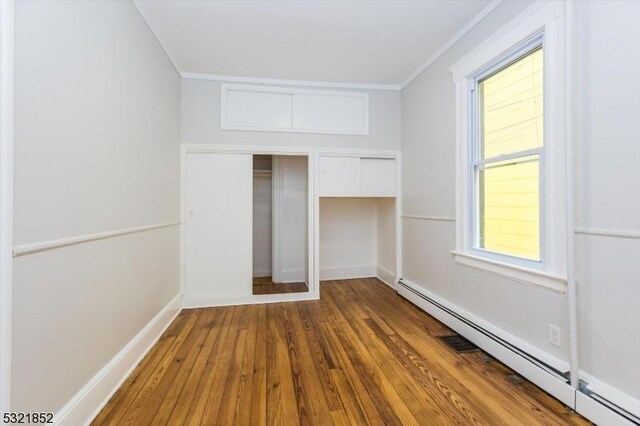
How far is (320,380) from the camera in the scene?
177 centimetres

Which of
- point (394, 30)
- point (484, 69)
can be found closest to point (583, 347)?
point (484, 69)

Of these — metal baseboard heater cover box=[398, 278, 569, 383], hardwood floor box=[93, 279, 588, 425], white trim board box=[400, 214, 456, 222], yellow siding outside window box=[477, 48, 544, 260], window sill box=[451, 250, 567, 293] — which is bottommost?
hardwood floor box=[93, 279, 588, 425]

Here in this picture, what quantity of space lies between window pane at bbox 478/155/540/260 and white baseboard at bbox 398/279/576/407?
2.00ft

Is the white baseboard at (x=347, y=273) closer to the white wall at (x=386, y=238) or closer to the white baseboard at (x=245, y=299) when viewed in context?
the white wall at (x=386, y=238)

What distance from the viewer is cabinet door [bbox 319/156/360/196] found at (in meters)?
3.42

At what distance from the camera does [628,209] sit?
1.32 meters

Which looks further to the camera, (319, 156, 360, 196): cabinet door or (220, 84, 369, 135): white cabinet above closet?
(319, 156, 360, 196): cabinet door

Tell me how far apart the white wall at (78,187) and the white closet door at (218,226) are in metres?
0.83

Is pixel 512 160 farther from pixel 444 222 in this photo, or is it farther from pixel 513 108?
pixel 444 222

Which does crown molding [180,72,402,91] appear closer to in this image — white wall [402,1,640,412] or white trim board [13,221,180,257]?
white wall [402,1,640,412]

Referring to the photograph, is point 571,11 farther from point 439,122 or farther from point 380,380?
point 380,380

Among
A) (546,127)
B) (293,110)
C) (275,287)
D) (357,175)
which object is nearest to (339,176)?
(357,175)

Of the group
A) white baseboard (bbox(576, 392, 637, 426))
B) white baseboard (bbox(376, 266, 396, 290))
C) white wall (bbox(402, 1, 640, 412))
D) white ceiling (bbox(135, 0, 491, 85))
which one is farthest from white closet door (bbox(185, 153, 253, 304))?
white baseboard (bbox(576, 392, 637, 426))

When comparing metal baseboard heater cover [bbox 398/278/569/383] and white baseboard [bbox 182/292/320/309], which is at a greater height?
metal baseboard heater cover [bbox 398/278/569/383]
